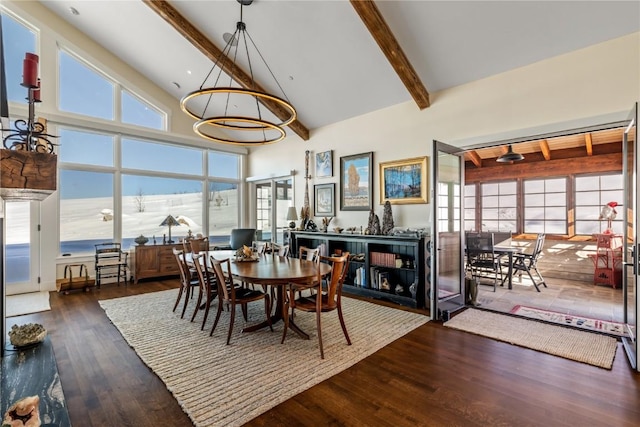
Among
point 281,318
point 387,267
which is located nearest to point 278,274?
point 281,318

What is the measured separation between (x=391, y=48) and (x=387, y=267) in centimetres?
312

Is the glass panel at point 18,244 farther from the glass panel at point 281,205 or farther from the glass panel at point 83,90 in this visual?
the glass panel at point 281,205

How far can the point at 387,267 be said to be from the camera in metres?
4.90

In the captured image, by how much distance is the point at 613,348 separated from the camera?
3051 mm

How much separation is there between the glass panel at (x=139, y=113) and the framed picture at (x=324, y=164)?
11.9 ft

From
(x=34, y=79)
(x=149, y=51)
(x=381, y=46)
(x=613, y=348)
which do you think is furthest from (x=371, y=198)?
(x=149, y=51)

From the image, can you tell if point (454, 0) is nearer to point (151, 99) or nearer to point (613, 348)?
point (613, 348)

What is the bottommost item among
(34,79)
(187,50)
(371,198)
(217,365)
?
(217,365)

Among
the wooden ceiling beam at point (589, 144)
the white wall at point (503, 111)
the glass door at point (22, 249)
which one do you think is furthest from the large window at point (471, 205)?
the glass door at point (22, 249)

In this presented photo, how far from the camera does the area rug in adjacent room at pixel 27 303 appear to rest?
430 centimetres

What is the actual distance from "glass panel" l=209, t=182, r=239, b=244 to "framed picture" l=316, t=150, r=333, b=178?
9.49 ft

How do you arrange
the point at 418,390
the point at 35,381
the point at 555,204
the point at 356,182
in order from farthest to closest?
the point at 555,204, the point at 356,182, the point at 418,390, the point at 35,381

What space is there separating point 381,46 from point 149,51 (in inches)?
177

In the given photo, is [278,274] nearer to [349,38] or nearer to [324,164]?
[349,38]
